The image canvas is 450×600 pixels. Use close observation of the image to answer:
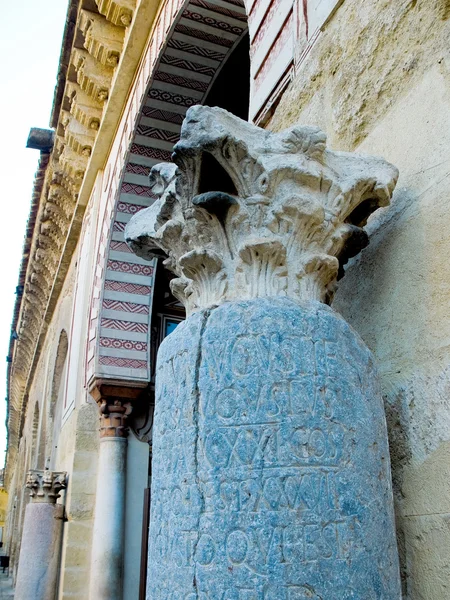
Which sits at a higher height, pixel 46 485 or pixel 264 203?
pixel 264 203

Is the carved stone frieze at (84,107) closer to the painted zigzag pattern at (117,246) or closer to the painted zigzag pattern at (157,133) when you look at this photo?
the painted zigzag pattern at (157,133)

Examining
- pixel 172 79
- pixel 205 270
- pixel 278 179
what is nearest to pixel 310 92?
pixel 278 179

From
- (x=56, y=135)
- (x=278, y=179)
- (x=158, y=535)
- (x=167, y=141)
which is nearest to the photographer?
(x=158, y=535)

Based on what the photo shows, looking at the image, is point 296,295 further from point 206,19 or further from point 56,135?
point 56,135

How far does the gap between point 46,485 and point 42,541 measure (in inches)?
15.8

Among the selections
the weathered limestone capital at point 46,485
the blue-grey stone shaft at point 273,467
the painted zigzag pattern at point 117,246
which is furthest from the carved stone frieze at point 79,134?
the blue-grey stone shaft at point 273,467

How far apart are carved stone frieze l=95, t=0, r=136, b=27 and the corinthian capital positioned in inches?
143

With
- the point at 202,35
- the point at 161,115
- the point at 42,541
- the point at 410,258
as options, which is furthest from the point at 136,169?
the point at 410,258

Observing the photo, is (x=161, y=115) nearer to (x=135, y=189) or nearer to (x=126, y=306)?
(x=135, y=189)

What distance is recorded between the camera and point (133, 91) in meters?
4.62

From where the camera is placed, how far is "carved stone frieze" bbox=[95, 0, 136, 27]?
4.36 meters

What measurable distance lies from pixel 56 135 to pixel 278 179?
16.7 feet

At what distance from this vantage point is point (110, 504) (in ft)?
13.9

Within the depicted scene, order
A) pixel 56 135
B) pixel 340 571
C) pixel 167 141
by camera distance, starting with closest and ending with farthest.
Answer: pixel 340 571 → pixel 167 141 → pixel 56 135
